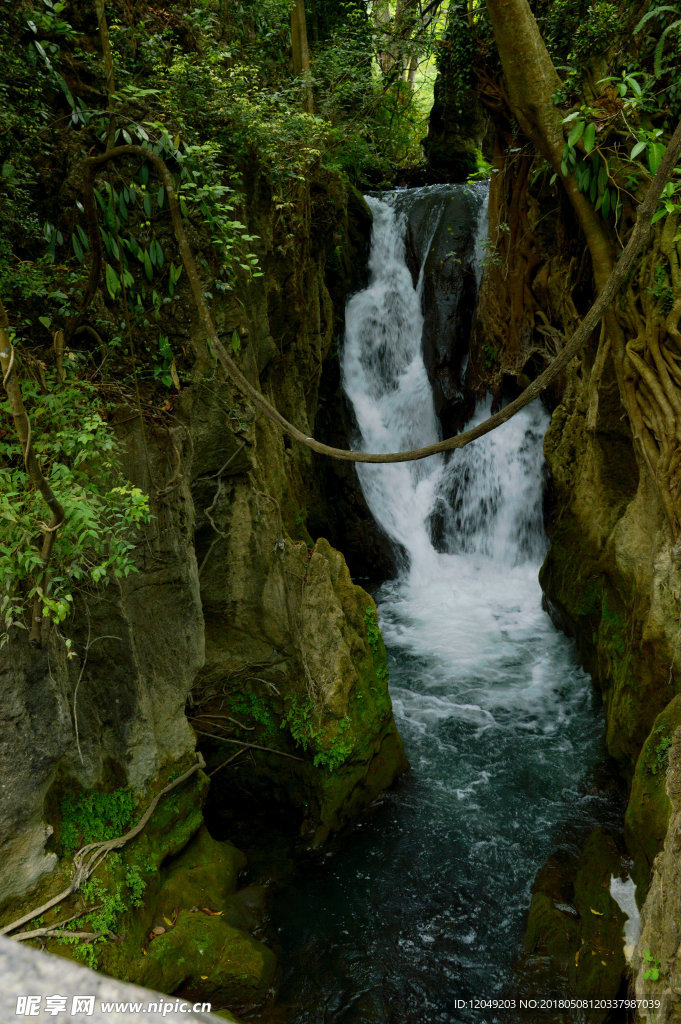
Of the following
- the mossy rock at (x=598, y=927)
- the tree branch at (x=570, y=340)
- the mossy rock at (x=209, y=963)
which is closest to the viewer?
the tree branch at (x=570, y=340)

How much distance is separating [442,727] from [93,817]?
Result: 405 centimetres

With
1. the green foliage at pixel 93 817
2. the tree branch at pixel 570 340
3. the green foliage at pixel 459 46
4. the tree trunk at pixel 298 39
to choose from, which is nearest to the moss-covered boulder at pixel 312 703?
the green foliage at pixel 93 817

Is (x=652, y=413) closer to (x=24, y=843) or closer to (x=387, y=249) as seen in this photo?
(x=24, y=843)

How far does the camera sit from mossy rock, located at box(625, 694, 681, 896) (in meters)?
4.51

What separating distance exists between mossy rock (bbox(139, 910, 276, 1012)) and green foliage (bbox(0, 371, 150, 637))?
235cm

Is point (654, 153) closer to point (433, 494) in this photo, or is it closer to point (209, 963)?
point (209, 963)

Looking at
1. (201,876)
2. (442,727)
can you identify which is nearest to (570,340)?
(201,876)

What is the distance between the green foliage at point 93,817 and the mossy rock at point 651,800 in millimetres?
3527

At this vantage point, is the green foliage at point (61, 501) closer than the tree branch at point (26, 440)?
No

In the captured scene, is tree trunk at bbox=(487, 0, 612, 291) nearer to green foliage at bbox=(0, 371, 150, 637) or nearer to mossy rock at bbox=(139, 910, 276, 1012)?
green foliage at bbox=(0, 371, 150, 637)

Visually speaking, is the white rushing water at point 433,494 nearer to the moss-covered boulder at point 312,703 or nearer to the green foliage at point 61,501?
the moss-covered boulder at point 312,703

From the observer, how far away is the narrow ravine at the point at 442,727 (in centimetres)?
481

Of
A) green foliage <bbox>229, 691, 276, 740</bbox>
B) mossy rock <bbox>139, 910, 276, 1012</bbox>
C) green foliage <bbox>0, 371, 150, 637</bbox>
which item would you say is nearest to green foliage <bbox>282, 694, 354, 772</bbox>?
green foliage <bbox>229, 691, 276, 740</bbox>

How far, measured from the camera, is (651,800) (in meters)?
4.66
